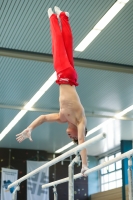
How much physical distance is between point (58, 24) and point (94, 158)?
16566 millimetres

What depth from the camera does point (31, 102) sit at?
42.5ft

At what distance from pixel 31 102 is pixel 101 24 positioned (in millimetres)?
5258

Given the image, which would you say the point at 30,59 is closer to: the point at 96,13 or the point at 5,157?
the point at 96,13

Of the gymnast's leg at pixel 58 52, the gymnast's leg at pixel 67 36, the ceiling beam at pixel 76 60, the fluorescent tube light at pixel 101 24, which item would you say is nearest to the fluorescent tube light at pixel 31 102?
the ceiling beam at pixel 76 60

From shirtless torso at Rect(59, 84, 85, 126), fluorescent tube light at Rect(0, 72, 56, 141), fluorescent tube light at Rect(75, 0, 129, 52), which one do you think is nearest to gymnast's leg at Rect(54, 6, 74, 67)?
shirtless torso at Rect(59, 84, 85, 126)

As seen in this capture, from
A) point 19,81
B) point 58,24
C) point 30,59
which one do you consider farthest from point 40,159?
point 58,24

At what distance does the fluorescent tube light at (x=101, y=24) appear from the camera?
7.77m

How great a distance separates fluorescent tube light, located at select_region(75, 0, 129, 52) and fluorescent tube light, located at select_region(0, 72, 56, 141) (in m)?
1.75

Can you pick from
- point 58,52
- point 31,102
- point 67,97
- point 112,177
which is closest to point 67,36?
point 58,52

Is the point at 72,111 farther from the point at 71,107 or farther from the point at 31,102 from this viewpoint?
the point at 31,102

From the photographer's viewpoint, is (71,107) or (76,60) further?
(76,60)

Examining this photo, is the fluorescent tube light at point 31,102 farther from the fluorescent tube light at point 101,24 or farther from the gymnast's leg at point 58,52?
the gymnast's leg at point 58,52

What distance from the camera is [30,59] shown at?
31.9ft

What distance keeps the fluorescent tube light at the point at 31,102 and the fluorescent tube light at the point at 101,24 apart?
175cm
